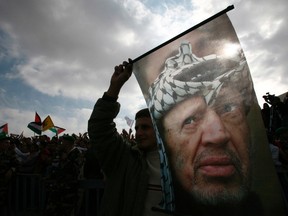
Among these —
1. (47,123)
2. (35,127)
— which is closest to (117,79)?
A: (35,127)

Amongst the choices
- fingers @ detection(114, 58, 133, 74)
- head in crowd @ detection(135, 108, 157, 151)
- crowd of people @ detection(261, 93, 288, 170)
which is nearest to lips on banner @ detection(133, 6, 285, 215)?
fingers @ detection(114, 58, 133, 74)

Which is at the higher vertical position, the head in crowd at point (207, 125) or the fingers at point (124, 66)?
the fingers at point (124, 66)

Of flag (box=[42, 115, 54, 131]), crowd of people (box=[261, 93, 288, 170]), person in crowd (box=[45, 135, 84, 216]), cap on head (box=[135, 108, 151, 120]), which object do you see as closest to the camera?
cap on head (box=[135, 108, 151, 120])

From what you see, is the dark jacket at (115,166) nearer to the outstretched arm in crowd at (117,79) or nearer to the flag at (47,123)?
the outstretched arm in crowd at (117,79)

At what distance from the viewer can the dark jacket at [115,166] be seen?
2145mm

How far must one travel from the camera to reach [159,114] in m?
1.68

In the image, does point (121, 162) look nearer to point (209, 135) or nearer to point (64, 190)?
point (209, 135)

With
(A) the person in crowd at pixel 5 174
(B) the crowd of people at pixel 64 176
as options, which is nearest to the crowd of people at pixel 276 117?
(B) the crowd of people at pixel 64 176

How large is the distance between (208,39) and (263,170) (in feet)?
2.25

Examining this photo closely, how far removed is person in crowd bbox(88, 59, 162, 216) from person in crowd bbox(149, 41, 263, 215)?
64 cm

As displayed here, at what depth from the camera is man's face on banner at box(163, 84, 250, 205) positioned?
1.28m

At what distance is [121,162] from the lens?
92.6 inches

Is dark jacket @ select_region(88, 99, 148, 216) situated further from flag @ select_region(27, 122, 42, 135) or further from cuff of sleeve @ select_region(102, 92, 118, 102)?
flag @ select_region(27, 122, 42, 135)

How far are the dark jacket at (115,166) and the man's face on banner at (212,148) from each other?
27.7 inches
